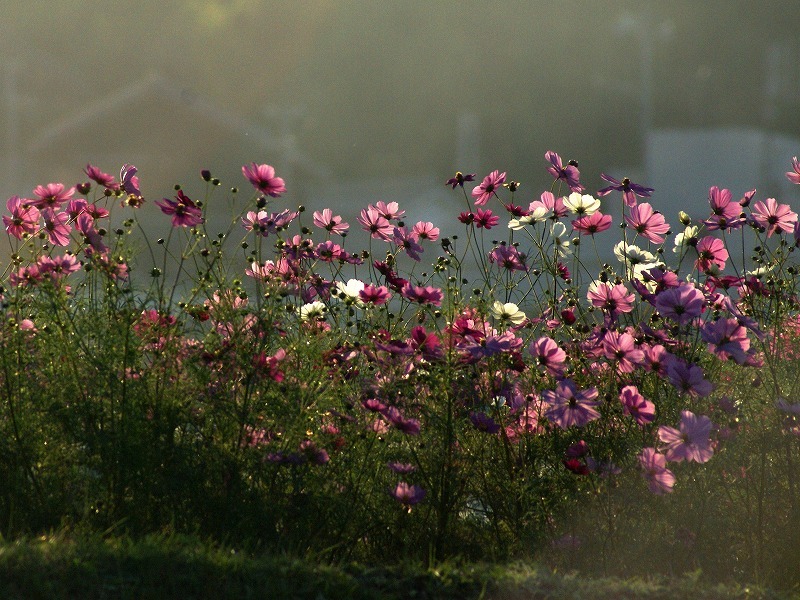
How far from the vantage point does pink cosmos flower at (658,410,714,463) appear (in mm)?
3391

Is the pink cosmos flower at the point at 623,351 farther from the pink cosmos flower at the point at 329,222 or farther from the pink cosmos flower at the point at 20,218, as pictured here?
the pink cosmos flower at the point at 20,218

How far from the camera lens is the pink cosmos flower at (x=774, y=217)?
4176 mm

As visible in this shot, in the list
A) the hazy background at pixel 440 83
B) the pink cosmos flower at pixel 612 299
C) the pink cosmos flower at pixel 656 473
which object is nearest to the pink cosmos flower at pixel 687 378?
the pink cosmos flower at pixel 656 473

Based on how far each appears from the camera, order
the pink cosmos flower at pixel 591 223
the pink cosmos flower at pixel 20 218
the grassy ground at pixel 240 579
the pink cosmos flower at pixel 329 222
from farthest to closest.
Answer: the pink cosmos flower at pixel 329 222 < the pink cosmos flower at pixel 591 223 < the pink cosmos flower at pixel 20 218 < the grassy ground at pixel 240 579

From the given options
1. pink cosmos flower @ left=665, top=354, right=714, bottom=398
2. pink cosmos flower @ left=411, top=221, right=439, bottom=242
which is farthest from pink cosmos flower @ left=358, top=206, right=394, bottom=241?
pink cosmos flower @ left=665, top=354, right=714, bottom=398

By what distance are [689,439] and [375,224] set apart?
1482mm

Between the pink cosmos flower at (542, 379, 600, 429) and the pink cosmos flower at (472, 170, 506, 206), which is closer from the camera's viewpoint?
the pink cosmos flower at (542, 379, 600, 429)

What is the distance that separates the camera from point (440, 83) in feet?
155

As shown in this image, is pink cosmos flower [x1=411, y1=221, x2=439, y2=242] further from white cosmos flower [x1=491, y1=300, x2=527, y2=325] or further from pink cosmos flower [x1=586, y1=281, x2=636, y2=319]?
pink cosmos flower [x1=586, y1=281, x2=636, y2=319]

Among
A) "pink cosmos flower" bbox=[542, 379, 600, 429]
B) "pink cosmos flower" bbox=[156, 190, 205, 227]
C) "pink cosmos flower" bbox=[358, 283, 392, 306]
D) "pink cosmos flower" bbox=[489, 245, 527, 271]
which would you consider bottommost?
"pink cosmos flower" bbox=[542, 379, 600, 429]

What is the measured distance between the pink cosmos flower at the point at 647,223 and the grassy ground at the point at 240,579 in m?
1.51

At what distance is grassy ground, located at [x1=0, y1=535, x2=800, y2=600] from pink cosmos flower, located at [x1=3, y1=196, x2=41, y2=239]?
4.27 feet

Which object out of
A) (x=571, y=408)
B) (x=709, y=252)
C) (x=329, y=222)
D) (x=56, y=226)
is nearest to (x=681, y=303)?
(x=571, y=408)

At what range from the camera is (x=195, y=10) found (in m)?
43.8
